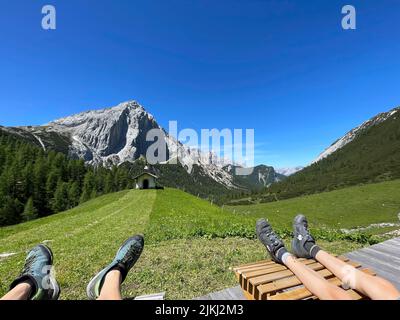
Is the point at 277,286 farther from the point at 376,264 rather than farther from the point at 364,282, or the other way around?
the point at 376,264

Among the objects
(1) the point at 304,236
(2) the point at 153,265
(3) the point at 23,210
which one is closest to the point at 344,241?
(1) the point at 304,236

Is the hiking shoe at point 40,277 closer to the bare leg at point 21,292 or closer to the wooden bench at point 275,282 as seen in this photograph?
the bare leg at point 21,292

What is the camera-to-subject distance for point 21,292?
14.8 ft

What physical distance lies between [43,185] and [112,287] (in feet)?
336

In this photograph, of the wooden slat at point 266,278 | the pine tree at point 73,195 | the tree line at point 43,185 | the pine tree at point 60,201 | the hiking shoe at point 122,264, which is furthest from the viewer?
the pine tree at point 73,195

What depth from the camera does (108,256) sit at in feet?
42.0

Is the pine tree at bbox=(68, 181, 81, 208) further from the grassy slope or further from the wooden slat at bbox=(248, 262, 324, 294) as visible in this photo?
the wooden slat at bbox=(248, 262, 324, 294)

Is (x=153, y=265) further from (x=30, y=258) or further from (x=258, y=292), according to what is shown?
(x=258, y=292)

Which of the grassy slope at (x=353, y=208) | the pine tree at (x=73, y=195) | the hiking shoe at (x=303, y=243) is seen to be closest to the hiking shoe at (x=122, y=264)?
the hiking shoe at (x=303, y=243)

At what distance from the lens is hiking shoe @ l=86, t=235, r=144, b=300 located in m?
4.97

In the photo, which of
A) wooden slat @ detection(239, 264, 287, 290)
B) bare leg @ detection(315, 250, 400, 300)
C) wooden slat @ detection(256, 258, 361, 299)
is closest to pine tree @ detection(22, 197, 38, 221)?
wooden slat @ detection(239, 264, 287, 290)

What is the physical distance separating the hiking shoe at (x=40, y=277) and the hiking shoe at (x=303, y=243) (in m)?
5.70

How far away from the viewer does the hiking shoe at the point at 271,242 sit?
619 centimetres
